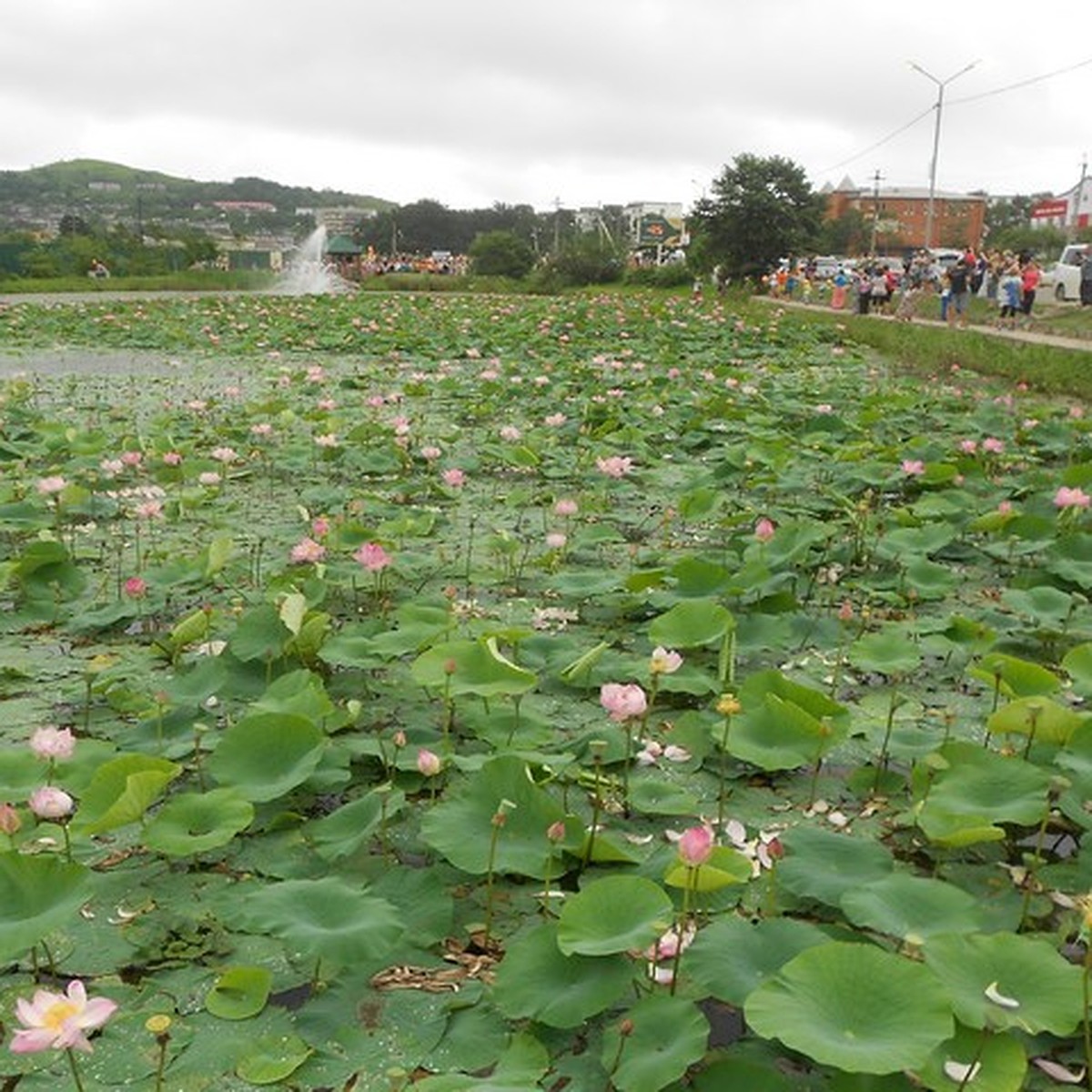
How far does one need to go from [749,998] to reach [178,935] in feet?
2.54

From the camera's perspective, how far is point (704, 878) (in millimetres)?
1304

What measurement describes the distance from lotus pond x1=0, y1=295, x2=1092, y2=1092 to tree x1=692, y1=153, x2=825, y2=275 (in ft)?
78.0

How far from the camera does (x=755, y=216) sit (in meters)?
26.5

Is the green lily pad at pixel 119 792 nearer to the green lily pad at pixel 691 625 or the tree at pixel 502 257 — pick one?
the green lily pad at pixel 691 625

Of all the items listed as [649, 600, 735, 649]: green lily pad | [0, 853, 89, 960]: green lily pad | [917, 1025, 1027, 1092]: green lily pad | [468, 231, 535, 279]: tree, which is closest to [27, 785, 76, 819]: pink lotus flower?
[0, 853, 89, 960]: green lily pad

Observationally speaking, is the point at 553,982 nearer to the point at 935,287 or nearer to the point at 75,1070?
the point at 75,1070

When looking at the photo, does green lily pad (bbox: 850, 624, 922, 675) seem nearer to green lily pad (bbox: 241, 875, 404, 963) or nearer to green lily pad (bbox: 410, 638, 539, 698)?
green lily pad (bbox: 410, 638, 539, 698)

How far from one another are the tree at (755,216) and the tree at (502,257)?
12.3 meters

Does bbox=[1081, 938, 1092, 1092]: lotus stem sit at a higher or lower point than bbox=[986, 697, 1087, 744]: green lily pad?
lower

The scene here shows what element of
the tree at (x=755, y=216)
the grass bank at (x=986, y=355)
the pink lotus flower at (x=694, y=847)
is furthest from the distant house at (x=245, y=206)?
the pink lotus flower at (x=694, y=847)

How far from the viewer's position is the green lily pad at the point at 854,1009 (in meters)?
1.02

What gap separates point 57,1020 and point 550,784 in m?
0.93

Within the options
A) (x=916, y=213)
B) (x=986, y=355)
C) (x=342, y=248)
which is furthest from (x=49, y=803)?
(x=916, y=213)

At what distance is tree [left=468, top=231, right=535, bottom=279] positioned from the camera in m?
39.1
